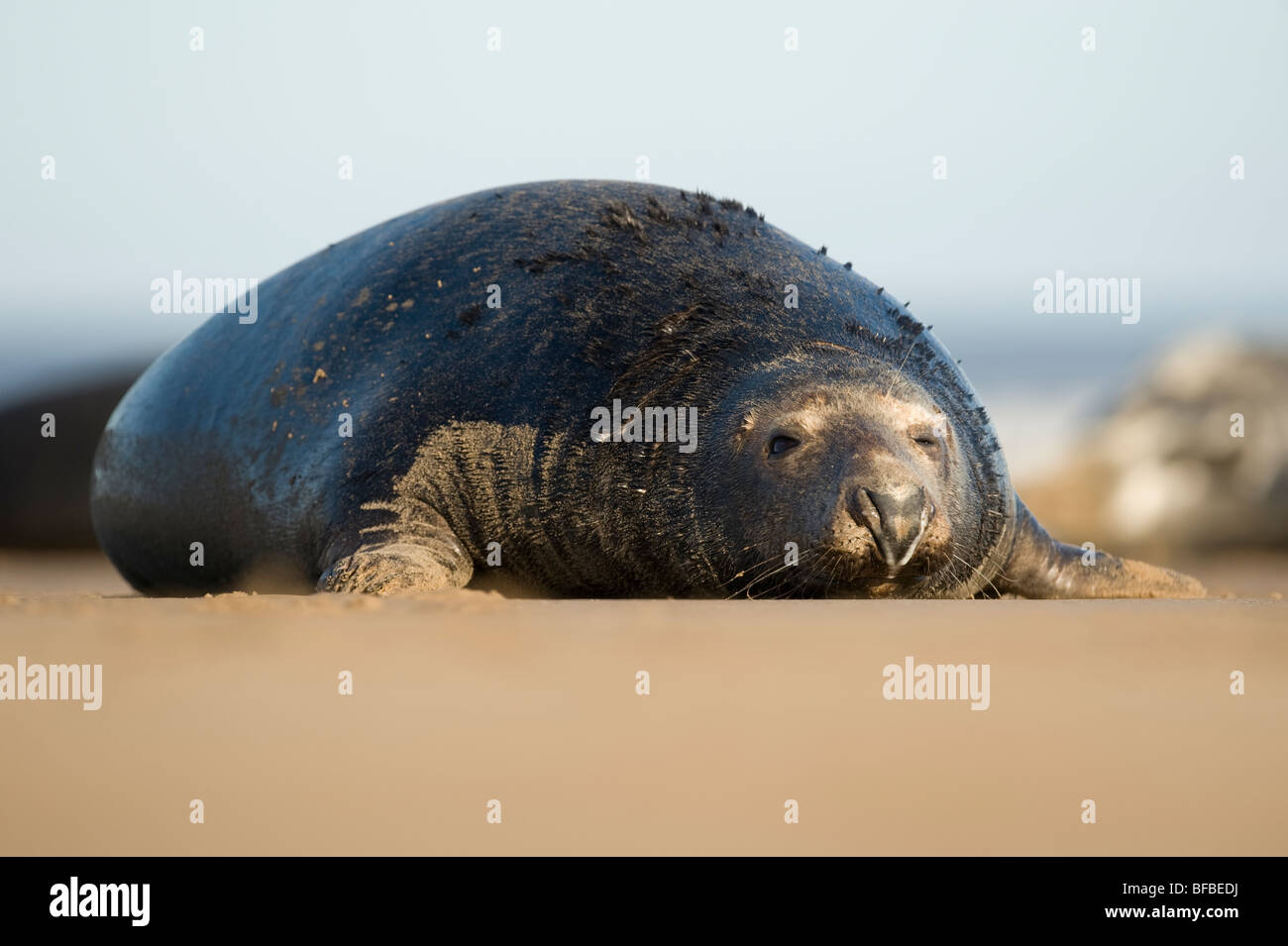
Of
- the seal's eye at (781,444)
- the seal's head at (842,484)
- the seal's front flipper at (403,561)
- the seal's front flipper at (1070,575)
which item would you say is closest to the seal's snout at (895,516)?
the seal's head at (842,484)

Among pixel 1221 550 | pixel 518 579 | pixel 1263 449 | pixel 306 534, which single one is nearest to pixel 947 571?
pixel 518 579

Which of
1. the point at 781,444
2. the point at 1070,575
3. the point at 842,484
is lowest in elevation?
the point at 1070,575

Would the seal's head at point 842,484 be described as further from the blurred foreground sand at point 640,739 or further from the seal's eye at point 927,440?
the blurred foreground sand at point 640,739

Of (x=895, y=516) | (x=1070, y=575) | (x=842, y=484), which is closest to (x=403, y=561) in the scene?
(x=842, y=484)

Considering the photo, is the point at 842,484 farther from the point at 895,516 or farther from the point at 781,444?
the point at 781,444

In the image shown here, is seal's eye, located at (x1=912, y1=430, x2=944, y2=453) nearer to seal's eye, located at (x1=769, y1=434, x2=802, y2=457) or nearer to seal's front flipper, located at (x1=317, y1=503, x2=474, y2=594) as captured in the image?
seal's eye, located at (x1=769, y1=434, x2=802, y2=457)

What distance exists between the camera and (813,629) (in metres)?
5.15

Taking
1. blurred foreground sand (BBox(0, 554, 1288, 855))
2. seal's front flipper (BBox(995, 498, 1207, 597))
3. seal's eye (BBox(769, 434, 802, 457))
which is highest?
seal's eye (BBox(769, 434, 802, 457))

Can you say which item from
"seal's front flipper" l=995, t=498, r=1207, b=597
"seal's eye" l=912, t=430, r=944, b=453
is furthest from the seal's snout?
"seal's front flipper" l=995, t=498, r=1207, b=597

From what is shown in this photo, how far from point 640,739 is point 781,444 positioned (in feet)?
10.5

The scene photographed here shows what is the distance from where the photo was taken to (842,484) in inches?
248

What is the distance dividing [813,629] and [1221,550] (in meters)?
12.4

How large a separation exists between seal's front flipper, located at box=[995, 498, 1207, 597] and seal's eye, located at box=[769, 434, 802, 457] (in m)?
1.78

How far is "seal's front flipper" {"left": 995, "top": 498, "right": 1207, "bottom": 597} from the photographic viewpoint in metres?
8.20
